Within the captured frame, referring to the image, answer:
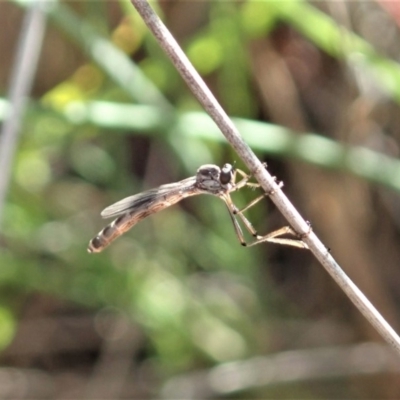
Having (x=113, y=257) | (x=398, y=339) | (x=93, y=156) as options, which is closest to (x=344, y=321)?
(x=113, y=257)

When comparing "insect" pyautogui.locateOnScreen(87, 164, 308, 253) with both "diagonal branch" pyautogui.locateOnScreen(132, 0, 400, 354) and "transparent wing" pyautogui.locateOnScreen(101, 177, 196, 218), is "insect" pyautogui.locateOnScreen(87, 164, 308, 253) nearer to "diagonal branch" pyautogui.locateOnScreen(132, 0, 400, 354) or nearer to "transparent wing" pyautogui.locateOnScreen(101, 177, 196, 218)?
"transparent wing" pyautogui.locateOnScreen(101, 177, 196, 218)

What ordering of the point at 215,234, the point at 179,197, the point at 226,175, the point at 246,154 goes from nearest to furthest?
1. the point at 246,154
2. the point at 226,175
3. the point at 179,197
4. the point at 215,234

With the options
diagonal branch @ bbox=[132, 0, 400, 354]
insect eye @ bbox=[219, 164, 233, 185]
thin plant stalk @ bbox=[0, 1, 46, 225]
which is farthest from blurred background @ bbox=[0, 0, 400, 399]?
diagonal branch @ bbox=[132, 0, 400, 354]

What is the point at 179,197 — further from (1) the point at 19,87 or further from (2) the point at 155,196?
(1) the point at 19,87

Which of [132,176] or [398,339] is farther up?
[132,176]

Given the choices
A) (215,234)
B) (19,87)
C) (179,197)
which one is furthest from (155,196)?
(215,234)

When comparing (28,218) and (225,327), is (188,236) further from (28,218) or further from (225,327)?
(28,218)

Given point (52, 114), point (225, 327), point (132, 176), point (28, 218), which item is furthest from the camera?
point (132, 176)

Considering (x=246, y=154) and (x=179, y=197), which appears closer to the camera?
(x=246, y=154)
